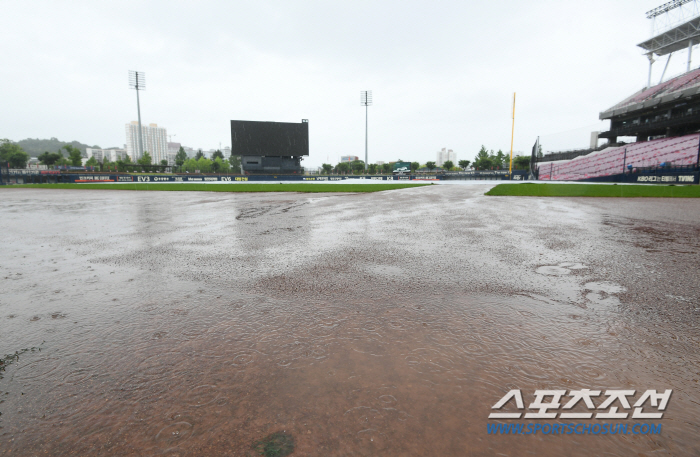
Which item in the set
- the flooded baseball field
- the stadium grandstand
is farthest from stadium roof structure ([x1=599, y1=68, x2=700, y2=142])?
the flooded baseball field

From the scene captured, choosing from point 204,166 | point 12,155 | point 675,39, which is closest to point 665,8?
point 675,39

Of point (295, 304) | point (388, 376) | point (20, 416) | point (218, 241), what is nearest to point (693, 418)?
point (388, 376)

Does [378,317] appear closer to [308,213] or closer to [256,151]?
[308,213]

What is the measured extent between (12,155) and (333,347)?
125 m

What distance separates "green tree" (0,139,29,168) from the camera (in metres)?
88.9

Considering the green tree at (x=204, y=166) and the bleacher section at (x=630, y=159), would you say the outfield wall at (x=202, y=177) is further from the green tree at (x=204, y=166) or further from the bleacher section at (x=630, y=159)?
the green tree at (x=204, y=166)

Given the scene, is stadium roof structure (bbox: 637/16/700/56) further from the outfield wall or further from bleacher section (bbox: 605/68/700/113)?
the outfield wall

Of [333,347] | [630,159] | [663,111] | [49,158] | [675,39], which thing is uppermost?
[675,39]

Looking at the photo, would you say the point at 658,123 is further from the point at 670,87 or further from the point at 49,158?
the point at 49,158

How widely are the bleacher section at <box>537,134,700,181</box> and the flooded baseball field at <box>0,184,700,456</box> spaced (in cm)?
3727

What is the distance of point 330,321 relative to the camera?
9.34ft

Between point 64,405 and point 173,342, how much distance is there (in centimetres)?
71

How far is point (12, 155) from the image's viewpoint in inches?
3499

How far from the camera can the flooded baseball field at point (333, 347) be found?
164cm
